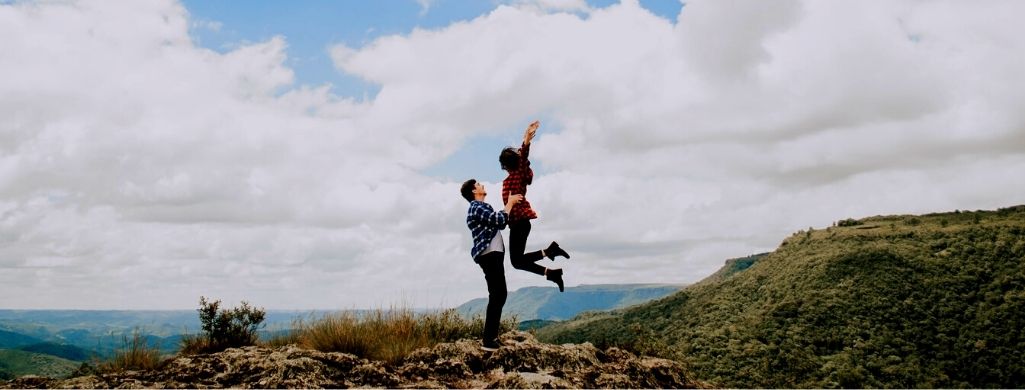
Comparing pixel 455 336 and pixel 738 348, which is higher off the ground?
pixel 455 336

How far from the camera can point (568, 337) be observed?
7331cm

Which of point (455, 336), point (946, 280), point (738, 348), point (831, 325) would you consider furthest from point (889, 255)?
point (455, 336)

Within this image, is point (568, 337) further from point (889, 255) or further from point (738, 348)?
point (889, 255)

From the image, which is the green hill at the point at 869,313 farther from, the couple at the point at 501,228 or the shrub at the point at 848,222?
the couple at the point at 501,228

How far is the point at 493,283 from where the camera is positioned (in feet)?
23.7

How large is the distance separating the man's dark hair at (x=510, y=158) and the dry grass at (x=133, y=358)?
14.7 ft

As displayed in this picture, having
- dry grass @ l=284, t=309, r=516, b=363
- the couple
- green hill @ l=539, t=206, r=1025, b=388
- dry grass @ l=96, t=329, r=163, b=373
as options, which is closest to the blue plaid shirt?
the couple

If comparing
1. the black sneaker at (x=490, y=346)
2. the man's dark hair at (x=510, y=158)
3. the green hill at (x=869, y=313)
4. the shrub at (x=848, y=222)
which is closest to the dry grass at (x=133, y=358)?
the black sneaker at (x=490, y=346)

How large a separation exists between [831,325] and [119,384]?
63.5 meters

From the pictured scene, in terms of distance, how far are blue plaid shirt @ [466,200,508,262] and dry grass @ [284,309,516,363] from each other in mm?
1533

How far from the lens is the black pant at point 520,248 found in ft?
24.8

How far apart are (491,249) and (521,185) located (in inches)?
37.0

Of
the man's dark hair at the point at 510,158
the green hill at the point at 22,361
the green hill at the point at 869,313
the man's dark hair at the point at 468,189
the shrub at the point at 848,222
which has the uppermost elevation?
the shrub at the point at 848,222

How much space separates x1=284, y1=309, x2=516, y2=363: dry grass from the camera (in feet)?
25.2
